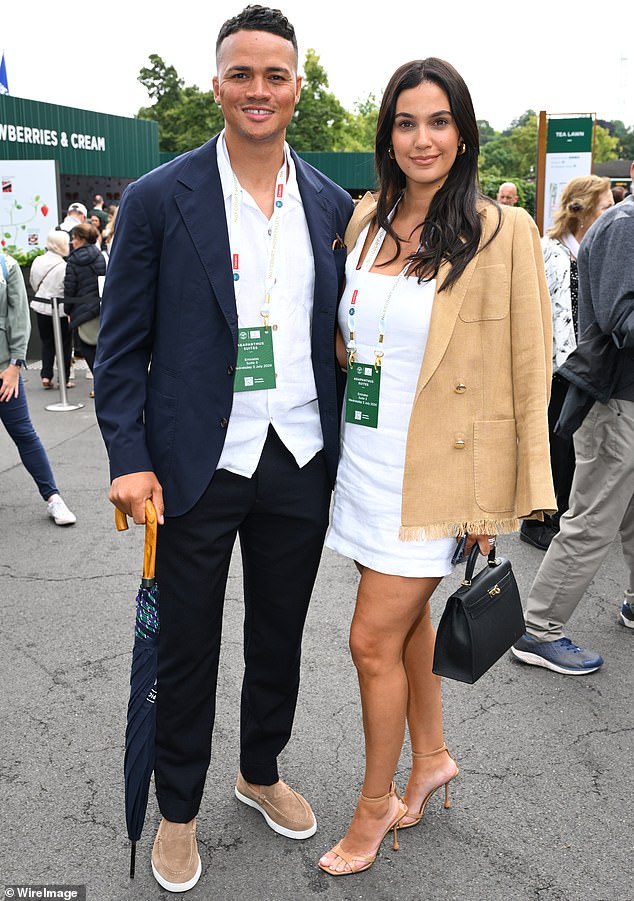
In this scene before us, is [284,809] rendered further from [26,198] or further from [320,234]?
[26,198]

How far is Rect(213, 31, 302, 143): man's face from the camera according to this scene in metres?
2.25

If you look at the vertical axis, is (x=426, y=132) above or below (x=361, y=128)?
below

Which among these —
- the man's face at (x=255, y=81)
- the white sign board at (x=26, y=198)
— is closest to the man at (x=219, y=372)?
the man's face at (x=255, y=81)

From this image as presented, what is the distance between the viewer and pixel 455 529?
2.48m

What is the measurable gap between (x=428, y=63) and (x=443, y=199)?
342 millimetres

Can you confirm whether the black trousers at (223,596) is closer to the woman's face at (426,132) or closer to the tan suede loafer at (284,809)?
the tan suede loafer at (284,809)

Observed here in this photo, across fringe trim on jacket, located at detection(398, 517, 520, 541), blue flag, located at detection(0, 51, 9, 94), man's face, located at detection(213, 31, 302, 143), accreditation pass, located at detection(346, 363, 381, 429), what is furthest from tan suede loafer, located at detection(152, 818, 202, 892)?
blue flag, located at detection(0, 51, 9, 94)

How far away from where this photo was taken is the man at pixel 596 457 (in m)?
3.61

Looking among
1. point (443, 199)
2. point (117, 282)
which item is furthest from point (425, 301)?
point (117, 282)

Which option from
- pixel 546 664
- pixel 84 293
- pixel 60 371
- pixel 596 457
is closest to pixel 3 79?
pixel 84 293

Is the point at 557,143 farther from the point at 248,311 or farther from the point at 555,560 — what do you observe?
the point at 248,311

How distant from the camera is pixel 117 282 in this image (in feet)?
7.51

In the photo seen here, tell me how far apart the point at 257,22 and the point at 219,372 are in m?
0.87

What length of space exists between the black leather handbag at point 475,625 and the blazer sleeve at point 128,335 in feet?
3.08
